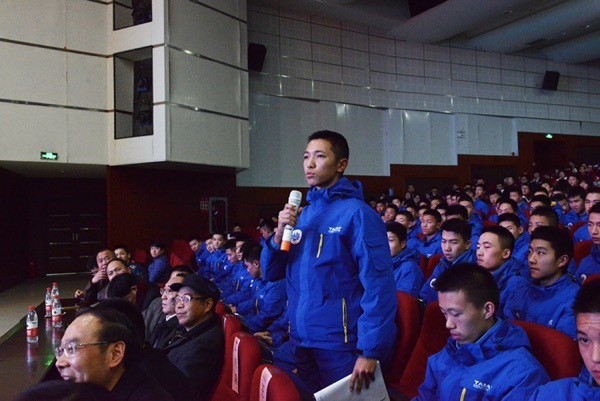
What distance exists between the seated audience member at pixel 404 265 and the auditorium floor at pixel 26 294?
4.35m

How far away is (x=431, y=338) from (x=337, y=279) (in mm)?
595

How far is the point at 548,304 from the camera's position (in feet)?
7.97

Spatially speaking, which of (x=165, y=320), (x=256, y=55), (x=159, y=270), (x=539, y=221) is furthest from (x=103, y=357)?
(x=256, y=55)

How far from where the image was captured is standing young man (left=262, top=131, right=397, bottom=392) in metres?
1.86

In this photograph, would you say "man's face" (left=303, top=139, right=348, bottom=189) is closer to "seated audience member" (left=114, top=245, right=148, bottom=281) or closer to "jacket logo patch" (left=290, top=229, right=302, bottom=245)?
"jacket logo patch" (left=290, top=229, right=302, bottom=245)

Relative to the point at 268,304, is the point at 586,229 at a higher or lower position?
higher

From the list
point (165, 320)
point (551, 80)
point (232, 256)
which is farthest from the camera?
point (551, 80)

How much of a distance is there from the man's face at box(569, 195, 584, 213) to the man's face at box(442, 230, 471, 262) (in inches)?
118

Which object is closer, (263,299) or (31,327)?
(31,327)

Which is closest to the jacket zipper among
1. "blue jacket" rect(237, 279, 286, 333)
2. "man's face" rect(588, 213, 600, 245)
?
"blue jacket" rect(237, 279, 286, 333)

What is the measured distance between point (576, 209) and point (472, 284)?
14.9 feet

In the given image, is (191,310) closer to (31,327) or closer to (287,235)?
(287,235)

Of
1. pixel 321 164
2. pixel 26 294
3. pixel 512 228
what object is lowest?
pixel 26 294

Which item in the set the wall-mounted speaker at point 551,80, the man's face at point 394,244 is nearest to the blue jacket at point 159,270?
the man's face at point 394,244
